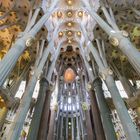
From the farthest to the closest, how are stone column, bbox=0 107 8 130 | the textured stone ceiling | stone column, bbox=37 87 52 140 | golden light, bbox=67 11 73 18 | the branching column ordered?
golden light, bbox=67 11 73 18 < the textured stone ceiling < stone column, bbox=37 87 52 140 < stone column, bbox=0 107 8 130 < the branching column

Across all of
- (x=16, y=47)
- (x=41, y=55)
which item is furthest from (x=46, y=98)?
(x=16, y=47)

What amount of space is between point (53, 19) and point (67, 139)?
494 inches

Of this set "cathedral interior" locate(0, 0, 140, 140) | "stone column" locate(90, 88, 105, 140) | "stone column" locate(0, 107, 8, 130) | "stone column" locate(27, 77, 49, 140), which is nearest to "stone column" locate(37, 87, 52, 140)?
"cathedral interior" locate(0, 0, 140, 140)

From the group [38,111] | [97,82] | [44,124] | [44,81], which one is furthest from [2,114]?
[97,82]

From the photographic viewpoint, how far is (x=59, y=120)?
1967 cm

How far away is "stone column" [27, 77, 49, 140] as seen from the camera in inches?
385

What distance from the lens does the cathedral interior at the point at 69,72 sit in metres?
8.65

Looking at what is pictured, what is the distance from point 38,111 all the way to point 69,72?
18.7 ft

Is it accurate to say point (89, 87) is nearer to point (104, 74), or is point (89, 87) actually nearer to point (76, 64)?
point (104, 74)

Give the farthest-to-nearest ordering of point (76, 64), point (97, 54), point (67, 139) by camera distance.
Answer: point (76, 64) < point (67, 139) < point (97, 54)

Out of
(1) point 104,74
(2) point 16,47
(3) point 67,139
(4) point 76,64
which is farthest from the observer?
(4) point 76,64

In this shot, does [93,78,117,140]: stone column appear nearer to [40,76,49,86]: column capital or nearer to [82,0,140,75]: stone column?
[40,76,49,86]: column capital

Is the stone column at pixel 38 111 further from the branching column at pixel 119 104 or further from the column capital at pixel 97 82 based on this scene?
the branching column at pixel 119 104

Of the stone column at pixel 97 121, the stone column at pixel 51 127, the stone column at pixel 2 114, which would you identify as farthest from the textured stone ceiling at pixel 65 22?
the stone column at pixel 51 127
